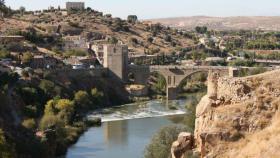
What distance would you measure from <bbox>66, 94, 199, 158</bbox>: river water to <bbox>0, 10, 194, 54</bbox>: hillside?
1780 cm

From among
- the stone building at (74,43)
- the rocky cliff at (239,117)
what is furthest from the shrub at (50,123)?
the stone building at (74,43)

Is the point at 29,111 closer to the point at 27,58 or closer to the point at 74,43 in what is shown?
Answer: the point at 27,58

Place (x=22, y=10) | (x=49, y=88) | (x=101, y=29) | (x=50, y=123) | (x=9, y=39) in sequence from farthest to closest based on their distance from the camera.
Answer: (x=22, y=10), (x=101, y=29), (x=9, y=39), (x=49, y=88), (x=50, y=123)

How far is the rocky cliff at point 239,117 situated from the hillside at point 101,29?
43.4 meters

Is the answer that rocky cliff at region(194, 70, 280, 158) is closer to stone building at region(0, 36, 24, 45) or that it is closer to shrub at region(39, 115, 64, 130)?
shrub at region(39, 115, 64, 130)

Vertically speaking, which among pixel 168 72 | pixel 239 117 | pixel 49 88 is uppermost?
pixel 239 117

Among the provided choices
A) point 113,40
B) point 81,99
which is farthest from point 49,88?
point 113,40

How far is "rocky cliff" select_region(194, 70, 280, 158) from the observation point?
7.27m

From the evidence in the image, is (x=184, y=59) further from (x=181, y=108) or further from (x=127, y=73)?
(x=181, y=108)

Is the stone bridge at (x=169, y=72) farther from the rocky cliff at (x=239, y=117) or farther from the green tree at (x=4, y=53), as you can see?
the rocky cliff at (x=239, y=117)

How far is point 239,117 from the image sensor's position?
739 centimetres

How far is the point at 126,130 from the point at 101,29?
1327 inches

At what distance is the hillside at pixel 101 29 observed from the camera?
181 ft

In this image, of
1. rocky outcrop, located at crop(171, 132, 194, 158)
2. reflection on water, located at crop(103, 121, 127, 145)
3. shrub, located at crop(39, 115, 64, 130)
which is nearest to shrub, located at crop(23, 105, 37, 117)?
shrub, located at crop(39, 115, 64, 130)
